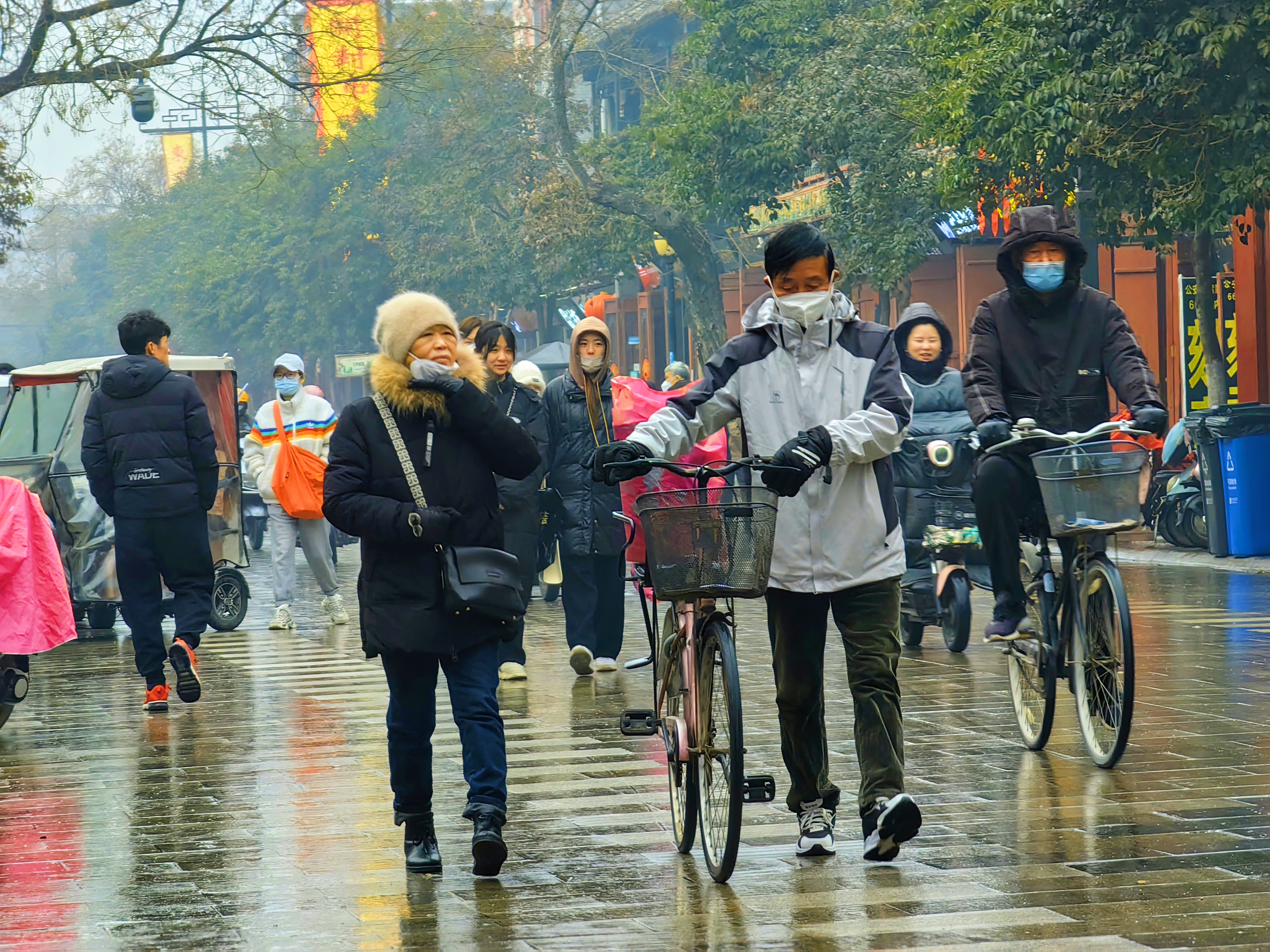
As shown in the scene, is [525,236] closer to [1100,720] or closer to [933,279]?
[933,279]

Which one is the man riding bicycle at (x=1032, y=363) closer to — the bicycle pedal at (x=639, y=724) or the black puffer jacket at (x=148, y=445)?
the bicycle pedal at (x=639, y=724)

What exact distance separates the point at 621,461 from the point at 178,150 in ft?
432

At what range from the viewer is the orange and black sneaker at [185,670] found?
955 centimetres

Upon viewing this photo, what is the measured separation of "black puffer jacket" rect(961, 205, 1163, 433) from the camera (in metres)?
7.04

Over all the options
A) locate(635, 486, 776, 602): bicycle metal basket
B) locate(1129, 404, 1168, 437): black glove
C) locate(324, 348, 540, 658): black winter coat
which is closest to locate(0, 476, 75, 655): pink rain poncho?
locate(324, 348, 540, 658): black winter coat

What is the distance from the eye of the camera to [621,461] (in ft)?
17.3

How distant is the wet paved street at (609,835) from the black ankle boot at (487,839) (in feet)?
0.25

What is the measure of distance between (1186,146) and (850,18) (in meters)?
12.7

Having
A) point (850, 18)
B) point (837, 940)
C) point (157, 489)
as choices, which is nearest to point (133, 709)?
point (157, 489)

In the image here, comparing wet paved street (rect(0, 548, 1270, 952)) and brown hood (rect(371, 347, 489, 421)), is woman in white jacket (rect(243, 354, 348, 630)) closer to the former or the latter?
wet paved street (rect(0, 548, 1270, 952))

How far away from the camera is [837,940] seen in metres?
4.56

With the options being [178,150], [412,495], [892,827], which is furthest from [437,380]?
[178,150]

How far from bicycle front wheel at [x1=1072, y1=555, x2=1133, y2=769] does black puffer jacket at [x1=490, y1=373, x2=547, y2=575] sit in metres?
3.67

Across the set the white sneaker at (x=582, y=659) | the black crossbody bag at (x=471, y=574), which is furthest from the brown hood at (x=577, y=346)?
the black crossbody bag at (x=471, y=574)
